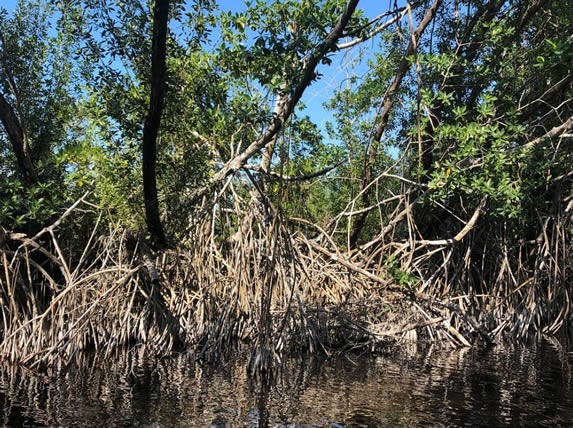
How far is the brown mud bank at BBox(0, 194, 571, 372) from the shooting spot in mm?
6723

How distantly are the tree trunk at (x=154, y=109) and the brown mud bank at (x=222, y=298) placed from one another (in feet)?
2.78

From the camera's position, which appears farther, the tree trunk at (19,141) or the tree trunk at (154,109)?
the tree trunk at (19,141)

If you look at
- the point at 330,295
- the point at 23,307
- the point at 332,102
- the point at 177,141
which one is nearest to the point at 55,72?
the point at 177,141

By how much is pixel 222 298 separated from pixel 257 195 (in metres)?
1.42

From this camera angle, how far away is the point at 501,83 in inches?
334

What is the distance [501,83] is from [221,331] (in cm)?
537

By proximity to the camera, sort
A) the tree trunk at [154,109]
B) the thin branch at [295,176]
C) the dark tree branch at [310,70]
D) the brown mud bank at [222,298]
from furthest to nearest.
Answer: the thin branch at [295,176] → the brown mud bank at [222,298] → the dark tree branch at [310,70] → the tree trunk at [154,109]

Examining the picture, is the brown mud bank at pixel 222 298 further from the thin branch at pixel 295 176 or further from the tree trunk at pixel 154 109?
the tree trunk at pixel 154 109

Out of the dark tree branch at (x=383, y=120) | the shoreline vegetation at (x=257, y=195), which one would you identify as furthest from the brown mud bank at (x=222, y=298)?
the dark tree branch at (x=383, y=120)

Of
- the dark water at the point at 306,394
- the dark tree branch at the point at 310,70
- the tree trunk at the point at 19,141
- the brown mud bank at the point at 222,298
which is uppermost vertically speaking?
the dark tree branch at the point at 310,70

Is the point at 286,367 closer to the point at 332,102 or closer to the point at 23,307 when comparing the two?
the point at 23,307

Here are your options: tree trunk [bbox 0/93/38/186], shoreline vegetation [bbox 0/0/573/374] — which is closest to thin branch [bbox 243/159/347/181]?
shoreline vegetation [bbox 0/0/573/374]

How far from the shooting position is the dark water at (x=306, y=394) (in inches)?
178

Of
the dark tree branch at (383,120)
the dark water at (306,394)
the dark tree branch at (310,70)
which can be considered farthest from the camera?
the dark tree branch at (383,120)
